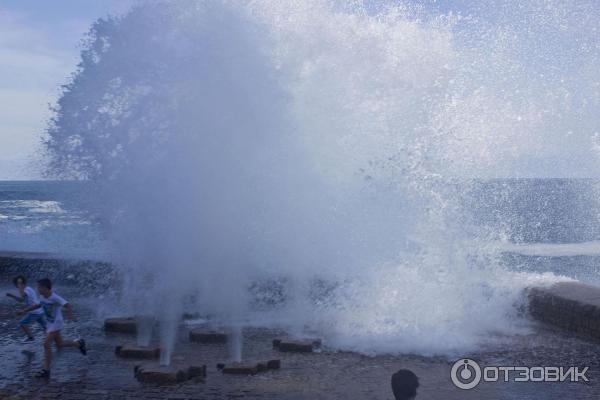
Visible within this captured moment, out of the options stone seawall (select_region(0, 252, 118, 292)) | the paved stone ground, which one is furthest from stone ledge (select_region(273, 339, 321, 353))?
stone seawall (select_region(0, 252, 118, 292))

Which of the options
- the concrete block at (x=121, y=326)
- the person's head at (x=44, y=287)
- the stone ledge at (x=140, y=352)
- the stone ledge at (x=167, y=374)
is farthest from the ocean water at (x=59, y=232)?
the stone ledge at (x=167, y=374)

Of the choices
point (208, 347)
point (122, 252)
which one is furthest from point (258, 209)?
point (208, 347)

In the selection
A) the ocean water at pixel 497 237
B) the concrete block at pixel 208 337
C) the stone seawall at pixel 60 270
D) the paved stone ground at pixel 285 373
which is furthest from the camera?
the stone seawall at pixel 60 270

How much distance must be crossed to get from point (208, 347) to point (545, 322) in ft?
18.9

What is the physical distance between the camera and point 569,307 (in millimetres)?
9641

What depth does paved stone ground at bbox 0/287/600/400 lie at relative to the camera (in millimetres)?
6344

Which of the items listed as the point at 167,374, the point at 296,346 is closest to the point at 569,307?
the point at 296,346

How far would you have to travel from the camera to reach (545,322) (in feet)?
34.1

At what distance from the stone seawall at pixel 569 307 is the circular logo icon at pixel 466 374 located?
8.45 feet

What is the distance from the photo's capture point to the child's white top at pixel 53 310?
7.70 m

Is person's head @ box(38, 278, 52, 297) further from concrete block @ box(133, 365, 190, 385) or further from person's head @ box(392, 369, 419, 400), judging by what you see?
person's head @ box(392, 369, 419, 400)

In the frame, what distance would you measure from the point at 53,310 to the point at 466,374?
5289 millimetres

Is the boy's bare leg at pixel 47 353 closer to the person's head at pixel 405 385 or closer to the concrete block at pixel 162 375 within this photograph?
the concrete block at pixel 162 375

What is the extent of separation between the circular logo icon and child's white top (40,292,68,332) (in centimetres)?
484
